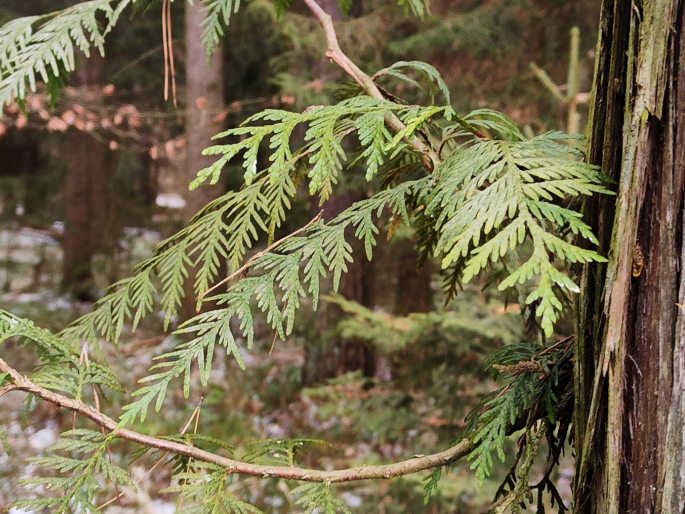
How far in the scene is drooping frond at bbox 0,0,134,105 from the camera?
1476 millimetres

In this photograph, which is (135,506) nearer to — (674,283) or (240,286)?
(240,286)

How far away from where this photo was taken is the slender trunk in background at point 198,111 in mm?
6297

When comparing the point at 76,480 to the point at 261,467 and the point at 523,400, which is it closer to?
the point at 261,467

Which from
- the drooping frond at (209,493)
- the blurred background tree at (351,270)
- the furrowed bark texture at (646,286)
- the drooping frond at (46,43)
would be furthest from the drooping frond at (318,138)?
the blurred background tree at (351,270)

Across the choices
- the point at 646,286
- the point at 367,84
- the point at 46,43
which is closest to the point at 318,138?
the point at 367,84

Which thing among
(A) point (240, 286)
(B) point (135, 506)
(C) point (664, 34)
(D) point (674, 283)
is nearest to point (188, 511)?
(A) point (240, 286)

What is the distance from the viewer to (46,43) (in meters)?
1.52

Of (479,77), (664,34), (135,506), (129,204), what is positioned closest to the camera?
(664,34)

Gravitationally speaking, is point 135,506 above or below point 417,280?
below

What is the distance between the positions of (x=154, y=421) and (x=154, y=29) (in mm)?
7074

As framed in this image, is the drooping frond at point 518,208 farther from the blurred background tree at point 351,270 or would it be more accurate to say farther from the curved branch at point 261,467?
the blurred background tree at point 351,270

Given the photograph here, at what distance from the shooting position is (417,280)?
6660 millimetres

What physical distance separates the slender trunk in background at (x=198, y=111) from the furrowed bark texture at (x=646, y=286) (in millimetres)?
5601

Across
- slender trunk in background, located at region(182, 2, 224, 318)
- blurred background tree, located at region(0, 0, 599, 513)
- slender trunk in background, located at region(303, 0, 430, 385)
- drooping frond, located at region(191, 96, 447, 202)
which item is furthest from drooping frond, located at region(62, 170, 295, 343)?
slender trunk in background, located at region(182, 2, 224, 318)
